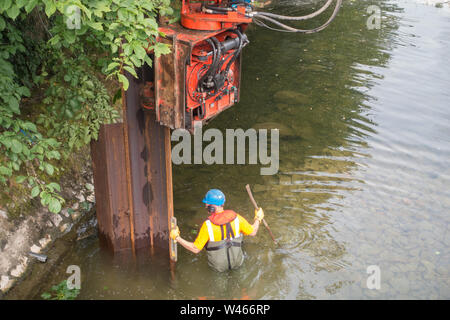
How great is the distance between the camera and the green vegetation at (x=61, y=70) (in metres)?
3.97

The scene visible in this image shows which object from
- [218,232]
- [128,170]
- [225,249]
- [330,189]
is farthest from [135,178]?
[330,189]

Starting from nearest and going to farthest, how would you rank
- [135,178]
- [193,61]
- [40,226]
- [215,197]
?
[193,61] → [215,197] → [135,178] → [40,226]

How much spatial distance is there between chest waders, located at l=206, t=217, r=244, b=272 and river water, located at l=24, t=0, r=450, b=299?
1.01ft

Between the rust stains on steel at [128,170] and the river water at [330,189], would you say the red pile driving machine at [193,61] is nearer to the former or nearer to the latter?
the rust stains on steel at [128,170]

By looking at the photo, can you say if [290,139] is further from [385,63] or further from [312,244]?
[385,63]

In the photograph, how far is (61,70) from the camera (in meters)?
5.58

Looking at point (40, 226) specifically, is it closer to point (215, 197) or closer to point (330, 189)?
point (215, 197)

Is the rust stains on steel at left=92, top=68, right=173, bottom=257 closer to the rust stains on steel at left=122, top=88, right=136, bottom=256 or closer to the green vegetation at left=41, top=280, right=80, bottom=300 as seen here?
the rust stains on steel at left=122, top=88, right=136, bottom=256

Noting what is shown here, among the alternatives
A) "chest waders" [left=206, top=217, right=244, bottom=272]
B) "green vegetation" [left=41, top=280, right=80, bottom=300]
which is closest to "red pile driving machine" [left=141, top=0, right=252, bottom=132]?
"chest waders" [left=206, top=217, right=244, bottom=272]

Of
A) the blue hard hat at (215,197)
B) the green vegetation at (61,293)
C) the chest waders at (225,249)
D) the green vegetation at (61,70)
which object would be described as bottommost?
the green vegetation at (61,293)

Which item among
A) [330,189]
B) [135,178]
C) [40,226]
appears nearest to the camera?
[135,178]

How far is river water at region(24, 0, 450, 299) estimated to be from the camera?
19.7ft

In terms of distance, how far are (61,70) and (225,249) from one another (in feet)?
9.98

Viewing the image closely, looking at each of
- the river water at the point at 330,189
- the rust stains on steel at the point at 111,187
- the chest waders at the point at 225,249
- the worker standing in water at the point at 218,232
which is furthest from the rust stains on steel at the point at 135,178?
the chest waders at the point at 225,249
